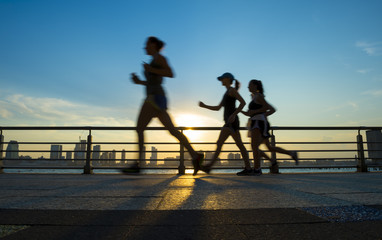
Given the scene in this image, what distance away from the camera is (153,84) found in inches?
142

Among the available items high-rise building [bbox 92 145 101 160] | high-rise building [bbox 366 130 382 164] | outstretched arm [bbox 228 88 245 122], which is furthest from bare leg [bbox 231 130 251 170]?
high-rise building [bbox 366 130 382 164]

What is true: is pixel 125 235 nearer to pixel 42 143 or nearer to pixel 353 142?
pixel 42 143

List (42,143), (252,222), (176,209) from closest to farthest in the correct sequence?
1. (252,222)
2. (176,209)
3. (42,143)

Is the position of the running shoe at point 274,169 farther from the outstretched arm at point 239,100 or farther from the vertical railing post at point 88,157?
the vertical railing post at point 88,157

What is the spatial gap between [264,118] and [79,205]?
3.87 metres

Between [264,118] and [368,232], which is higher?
[264,118]

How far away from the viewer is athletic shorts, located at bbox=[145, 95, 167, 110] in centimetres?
356

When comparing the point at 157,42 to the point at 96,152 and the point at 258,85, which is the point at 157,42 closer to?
the point at 258,85

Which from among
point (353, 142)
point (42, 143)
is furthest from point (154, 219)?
point (353, 142)

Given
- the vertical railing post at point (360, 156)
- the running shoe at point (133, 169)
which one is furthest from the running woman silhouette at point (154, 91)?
the vertical railing post at point (360, 156)

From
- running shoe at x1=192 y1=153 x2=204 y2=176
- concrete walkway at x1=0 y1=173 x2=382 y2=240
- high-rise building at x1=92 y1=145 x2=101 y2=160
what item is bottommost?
concrete walkway at x1=0 y1=173 x2=382 y2=240

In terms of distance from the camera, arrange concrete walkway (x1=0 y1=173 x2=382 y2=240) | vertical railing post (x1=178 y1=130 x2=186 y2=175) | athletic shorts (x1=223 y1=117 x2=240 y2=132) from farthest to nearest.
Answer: vertical railing post (x1=178 y1=130 x2=186 y2=175)
athletic shorts (x1=223 y1=117 x2=240 y2=132)
concrete walkway (x1=0 y1=173 x2=382 y2=240)

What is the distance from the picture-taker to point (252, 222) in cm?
135

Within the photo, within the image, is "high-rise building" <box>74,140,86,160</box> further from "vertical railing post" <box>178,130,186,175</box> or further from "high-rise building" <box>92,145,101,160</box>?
"vertical railing post" <box>178,130,186,175</box>
